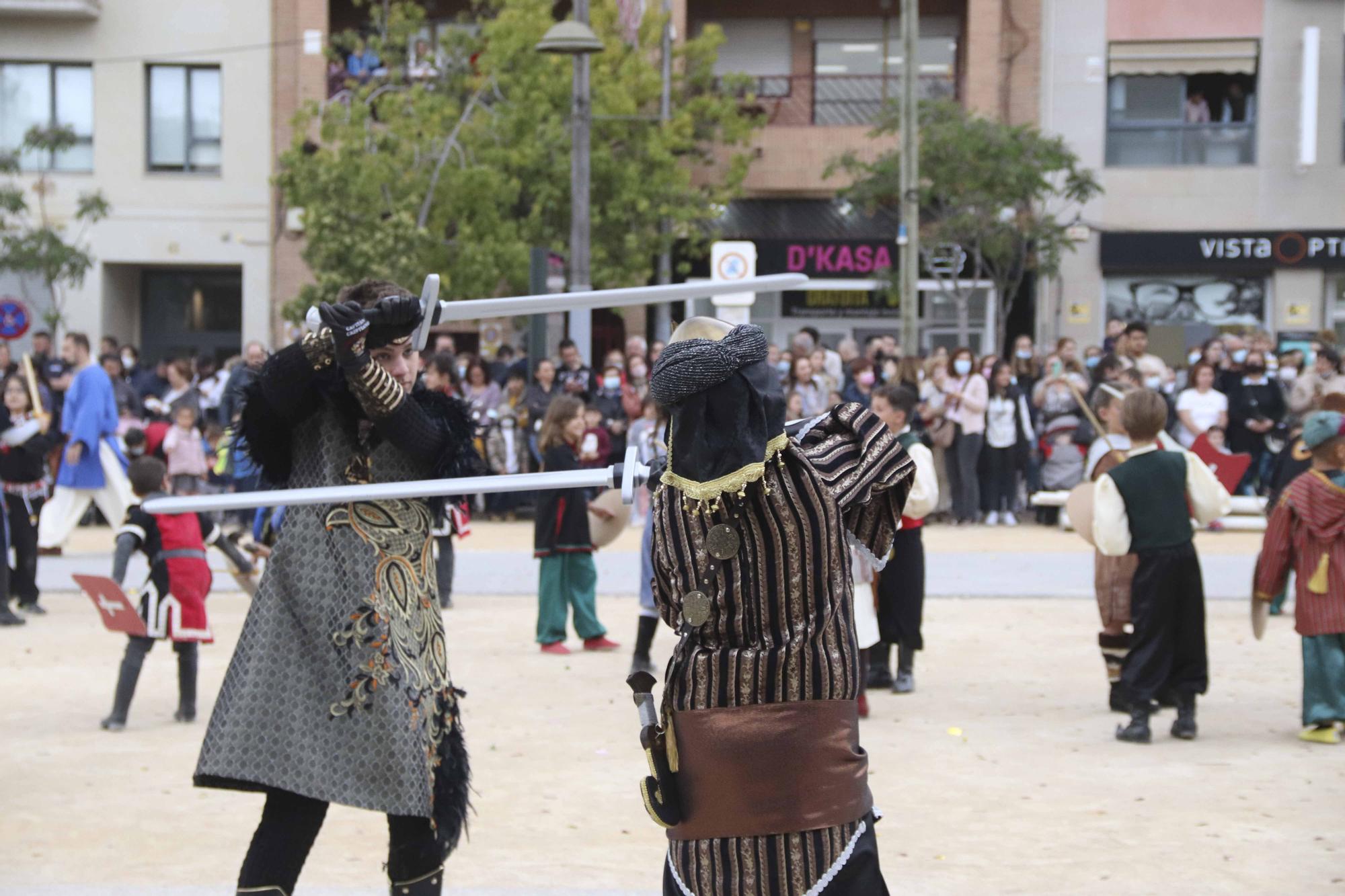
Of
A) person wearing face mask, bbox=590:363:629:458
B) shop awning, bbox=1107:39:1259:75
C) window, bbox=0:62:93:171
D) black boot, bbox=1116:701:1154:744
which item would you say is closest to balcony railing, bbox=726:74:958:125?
shop awning, bbox=1107:39:1259:75

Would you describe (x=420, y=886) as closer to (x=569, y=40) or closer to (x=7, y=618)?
(x=7, y=618)

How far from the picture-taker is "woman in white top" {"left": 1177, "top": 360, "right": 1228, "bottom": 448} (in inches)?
666

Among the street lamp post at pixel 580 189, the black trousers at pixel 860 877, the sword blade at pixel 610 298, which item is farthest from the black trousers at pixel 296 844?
the street lamp post at pixel 580 189

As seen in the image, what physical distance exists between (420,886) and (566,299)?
4.87ft

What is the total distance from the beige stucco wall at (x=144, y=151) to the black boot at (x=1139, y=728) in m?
23.7

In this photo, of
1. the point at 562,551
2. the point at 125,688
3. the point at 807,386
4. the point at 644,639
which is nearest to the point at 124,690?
the point at 125,688

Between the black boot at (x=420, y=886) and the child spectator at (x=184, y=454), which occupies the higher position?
the child spectator at (x=184, y=454)

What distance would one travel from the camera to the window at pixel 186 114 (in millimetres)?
29438

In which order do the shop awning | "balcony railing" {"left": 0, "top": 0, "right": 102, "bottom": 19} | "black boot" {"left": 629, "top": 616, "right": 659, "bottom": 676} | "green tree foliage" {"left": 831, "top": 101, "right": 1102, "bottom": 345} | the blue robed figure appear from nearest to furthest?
"black boot" {"left": 629, "top": 616, "right": 659, "bottom": 676} → the blue robed figure → "green tree foliage" {"left": 831, "top": 101, "right": 1102, "bottom": 345} → the shop awning → "balcony railing" {"left": 0, "top": 0, "right": 102, "bottom": 19}

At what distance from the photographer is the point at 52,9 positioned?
2845 cm

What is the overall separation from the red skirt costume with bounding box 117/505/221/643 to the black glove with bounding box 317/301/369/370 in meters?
4.45

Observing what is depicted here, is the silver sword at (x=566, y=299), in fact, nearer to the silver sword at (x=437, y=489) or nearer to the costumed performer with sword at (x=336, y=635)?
the costumed performer with sword at (x=336, y=635)

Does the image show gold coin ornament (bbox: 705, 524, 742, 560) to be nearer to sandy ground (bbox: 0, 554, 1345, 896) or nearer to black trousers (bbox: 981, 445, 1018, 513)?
sandy ground (bbox: 0, 554, 1345, 896)

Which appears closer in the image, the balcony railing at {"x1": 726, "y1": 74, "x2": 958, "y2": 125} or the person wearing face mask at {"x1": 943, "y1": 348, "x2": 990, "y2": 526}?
the person wearing face mask at {"x1": 943, "y1": 348, "x2": 990, "y2": 526}
